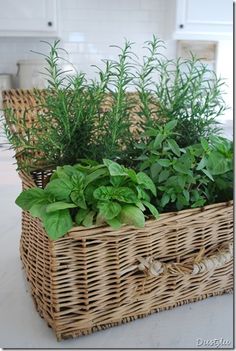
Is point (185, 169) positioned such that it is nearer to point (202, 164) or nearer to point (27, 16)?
point (202, 164)

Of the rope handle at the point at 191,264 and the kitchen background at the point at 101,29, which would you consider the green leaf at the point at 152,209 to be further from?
the kitchen background at the point at 101,29

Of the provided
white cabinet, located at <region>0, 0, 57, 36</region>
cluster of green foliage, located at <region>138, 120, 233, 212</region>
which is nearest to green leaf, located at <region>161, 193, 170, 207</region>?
cluster of green foliage, located at <region>138, 120, 233, 212</region>

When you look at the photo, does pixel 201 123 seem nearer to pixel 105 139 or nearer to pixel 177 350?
pixel 105 139

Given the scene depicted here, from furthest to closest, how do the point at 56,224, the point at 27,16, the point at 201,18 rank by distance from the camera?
the point at 201,18, the point at 27,16, the point at 56,224

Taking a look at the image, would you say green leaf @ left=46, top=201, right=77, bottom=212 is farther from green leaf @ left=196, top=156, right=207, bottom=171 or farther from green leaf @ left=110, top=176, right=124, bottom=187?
green leaf @ left=196, top=156, right=207, bottom=171

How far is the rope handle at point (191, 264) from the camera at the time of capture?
17.3 inches

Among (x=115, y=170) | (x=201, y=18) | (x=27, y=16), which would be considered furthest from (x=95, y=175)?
(x=201, y=18)

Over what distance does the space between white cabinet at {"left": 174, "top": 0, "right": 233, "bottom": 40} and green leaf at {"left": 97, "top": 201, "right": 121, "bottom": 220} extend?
1.74 meters

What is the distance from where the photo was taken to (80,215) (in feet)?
1.30

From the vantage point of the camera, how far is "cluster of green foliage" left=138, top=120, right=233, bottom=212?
46cm

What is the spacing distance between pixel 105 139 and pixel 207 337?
268 mm

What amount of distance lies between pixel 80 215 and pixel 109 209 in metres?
0.03

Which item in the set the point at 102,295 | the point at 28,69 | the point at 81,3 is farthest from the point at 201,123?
the point at 81,3

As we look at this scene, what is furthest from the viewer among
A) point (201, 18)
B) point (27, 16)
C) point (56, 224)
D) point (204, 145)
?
point (201, 18)
